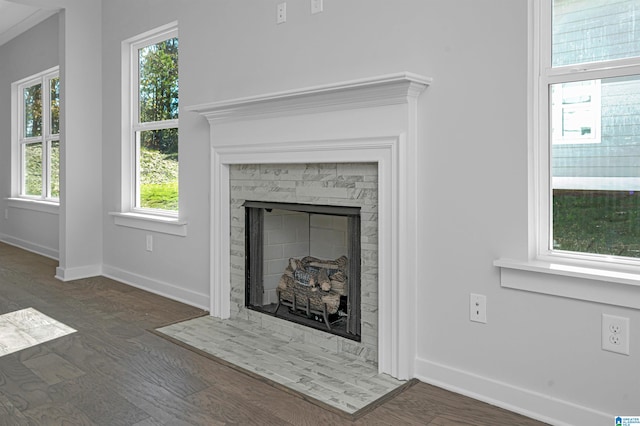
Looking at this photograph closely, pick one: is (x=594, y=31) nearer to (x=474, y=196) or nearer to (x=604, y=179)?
(x=604, y=179)

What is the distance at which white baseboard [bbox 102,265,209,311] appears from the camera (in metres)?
3.90

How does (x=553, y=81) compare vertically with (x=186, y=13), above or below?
below

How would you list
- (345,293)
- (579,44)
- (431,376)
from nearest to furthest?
(579,44) < (431,376) < (345,293)

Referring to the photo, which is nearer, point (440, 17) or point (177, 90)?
point (440, 17)

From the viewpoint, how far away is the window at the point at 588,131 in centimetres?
203

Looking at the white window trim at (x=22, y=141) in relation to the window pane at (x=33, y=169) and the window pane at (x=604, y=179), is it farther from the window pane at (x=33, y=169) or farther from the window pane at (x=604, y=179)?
the window pane at (x=604, y=179)

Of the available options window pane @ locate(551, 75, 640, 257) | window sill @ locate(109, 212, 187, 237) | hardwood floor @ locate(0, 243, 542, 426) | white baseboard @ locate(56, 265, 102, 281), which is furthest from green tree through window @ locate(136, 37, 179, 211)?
window pane @ locate(551, 75, 640, 257)

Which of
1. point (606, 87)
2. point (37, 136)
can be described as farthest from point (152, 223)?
point (606, 87)

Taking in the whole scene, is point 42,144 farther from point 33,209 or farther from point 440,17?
point 440,17

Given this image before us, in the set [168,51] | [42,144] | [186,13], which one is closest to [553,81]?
[186,13]

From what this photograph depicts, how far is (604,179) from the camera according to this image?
2094 millimetres

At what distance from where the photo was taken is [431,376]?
8.36 feet

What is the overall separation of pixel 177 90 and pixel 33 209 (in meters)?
3.36

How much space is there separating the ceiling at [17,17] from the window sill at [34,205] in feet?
6.77
